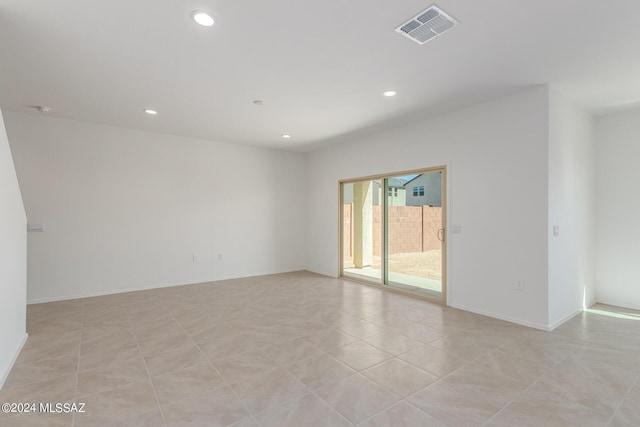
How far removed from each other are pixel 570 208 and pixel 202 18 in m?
4.44

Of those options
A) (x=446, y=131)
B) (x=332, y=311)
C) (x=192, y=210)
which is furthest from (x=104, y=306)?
(x=446, y=131)

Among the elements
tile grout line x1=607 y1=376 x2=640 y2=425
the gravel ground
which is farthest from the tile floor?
the gravel ground

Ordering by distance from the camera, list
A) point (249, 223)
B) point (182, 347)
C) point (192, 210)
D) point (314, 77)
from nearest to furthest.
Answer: point (182, 347)
point (314, 77)
point (192, 210)
point (249, 223)

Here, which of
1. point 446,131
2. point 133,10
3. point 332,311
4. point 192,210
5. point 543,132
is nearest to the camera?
point 133,10

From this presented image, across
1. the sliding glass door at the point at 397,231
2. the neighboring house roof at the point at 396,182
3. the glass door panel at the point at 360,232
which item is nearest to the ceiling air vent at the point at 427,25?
the sliding glass door at the point at 397,231

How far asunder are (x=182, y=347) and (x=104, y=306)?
2046 millimetres

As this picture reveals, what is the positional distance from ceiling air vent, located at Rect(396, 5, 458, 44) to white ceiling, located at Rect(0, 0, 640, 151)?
6 centimetres

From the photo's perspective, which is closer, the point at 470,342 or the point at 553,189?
the point at 470,342

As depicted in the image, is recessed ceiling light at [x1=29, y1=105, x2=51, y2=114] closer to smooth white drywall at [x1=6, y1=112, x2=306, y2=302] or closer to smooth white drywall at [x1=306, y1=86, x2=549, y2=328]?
smooth white drywall at [x1=6, y1=112, x2=306, y2=302]

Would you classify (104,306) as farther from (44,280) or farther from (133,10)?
(133,10)

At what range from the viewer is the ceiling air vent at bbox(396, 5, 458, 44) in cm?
209

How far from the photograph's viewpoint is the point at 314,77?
308 centimetres

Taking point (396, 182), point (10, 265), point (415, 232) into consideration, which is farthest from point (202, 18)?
point (415, 232)

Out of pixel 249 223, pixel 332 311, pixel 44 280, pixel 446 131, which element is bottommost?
pixel 332 311
